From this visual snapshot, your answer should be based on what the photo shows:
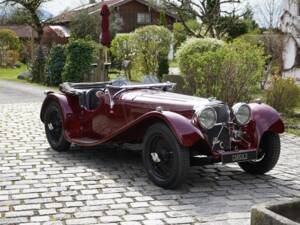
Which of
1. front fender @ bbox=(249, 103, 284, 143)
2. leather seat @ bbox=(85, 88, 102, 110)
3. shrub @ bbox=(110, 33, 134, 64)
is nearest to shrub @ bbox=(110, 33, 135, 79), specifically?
shrub @ bbox=(110, 33, 134, 64)

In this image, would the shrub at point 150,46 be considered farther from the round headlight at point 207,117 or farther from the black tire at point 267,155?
the round headlight at point 207,117

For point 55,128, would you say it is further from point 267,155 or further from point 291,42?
point 291,42

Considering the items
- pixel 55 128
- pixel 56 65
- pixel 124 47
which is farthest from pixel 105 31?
pixel 124 47

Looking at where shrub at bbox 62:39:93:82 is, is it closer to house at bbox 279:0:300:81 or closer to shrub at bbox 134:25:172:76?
shrub at bbox 134:25:172:76

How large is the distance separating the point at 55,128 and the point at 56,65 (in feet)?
43.2

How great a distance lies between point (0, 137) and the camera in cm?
903

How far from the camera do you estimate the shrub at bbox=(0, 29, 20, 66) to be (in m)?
37.2

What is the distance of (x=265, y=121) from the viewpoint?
254 inches

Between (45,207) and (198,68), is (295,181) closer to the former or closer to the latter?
(45,207)

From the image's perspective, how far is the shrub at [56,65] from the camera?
20922 millimetres

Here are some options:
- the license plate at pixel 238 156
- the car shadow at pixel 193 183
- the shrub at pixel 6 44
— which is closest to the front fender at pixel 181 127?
the license plate at pixel 238 156

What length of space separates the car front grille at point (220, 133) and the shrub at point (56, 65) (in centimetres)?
1536

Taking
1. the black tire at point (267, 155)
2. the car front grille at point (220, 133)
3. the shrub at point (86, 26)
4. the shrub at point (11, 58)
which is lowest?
the black tire at point (267, 155)

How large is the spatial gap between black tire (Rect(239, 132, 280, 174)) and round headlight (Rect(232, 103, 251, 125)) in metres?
0.45
